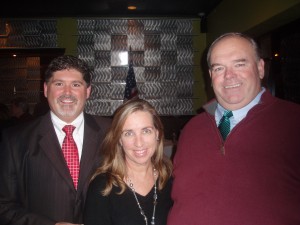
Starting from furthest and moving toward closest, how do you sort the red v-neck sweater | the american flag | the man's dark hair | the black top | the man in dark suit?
the american flag → the man's dark hair → the man in dark suit → the black top → the red v-neck sweater

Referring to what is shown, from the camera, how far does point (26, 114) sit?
6020 mm

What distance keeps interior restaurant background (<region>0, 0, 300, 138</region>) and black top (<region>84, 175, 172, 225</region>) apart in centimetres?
552

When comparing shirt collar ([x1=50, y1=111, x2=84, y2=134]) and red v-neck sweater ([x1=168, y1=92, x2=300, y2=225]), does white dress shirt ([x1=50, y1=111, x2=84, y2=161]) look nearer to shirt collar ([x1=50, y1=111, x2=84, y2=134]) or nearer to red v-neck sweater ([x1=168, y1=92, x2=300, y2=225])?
shirt collar ([x1=50, y1=111, x2=84, y2=134])

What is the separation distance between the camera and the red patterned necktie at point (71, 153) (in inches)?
77.0

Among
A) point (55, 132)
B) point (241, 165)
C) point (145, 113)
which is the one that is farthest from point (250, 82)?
point (55, 132)

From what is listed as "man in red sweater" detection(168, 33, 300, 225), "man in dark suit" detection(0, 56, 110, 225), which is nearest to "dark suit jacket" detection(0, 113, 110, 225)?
"man in dark suit" detection(0, 56, 110, 225)

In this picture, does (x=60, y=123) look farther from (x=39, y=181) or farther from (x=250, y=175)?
(x=250, y=175)

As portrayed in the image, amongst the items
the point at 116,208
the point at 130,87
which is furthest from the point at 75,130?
the point at 130,87

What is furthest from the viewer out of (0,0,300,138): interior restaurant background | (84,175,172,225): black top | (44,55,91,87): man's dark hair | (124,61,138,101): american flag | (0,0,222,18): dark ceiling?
(0,0,300,138): interior restaurant background

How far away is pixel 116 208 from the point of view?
5.86 feet

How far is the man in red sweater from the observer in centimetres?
154

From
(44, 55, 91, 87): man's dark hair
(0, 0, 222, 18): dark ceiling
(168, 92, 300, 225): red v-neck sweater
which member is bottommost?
(168, 92, 300, 225): red v-neck sweater

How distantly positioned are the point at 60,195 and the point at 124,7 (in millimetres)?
5365

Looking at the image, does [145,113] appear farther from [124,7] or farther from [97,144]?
[124,7]
